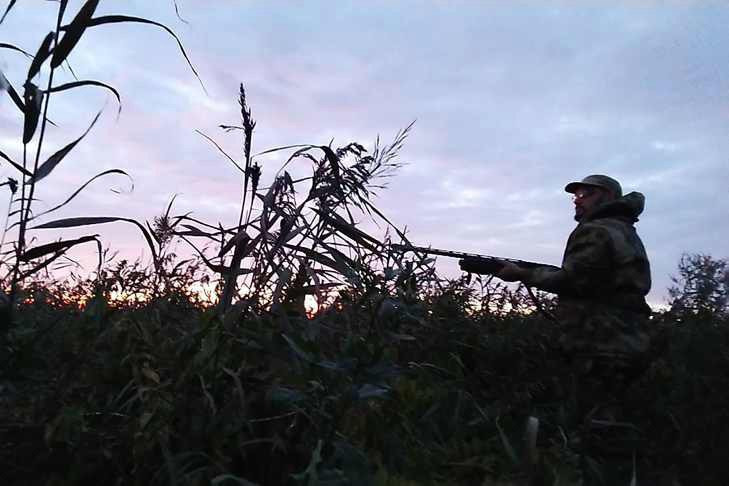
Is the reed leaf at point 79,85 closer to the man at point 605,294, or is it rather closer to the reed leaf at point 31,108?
the reed leaf at point 31,108

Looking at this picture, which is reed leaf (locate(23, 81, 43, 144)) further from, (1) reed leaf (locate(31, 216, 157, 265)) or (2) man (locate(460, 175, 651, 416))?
(2) man (locate(460, 175, 651, 416))

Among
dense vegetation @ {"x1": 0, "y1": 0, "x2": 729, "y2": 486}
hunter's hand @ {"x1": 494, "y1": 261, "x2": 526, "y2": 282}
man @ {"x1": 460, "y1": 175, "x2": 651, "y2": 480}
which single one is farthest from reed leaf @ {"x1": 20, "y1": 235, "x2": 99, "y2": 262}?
hunter's hand @ {"x1": 494, "y1": 261, "x2": 526, "y2": 282}

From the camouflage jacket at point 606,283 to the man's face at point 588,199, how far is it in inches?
9.1

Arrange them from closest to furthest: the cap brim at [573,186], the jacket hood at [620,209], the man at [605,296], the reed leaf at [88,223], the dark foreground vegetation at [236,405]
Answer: the dark foreground vegetation at [236,405], the reed leaf at [88,223], the man at [605,296], the jacket hood at [620,209], the cap brim at [573,186]

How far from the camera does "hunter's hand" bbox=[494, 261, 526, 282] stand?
5.62 metres

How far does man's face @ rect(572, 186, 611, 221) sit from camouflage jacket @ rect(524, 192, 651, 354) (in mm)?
232

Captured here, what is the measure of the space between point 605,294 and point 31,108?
3711 millimetres

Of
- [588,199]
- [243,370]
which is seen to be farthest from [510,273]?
[243,370]

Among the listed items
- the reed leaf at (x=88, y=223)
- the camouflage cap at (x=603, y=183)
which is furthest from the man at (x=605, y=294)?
the reed leaf at (x=88, y=223)

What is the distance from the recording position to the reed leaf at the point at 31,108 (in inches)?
112

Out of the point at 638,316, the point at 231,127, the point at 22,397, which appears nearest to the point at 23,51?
the point at 231,127

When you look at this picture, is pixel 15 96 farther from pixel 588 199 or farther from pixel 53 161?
pixel 588 199

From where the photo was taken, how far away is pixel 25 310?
380 centimetres

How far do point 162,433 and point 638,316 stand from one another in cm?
363
